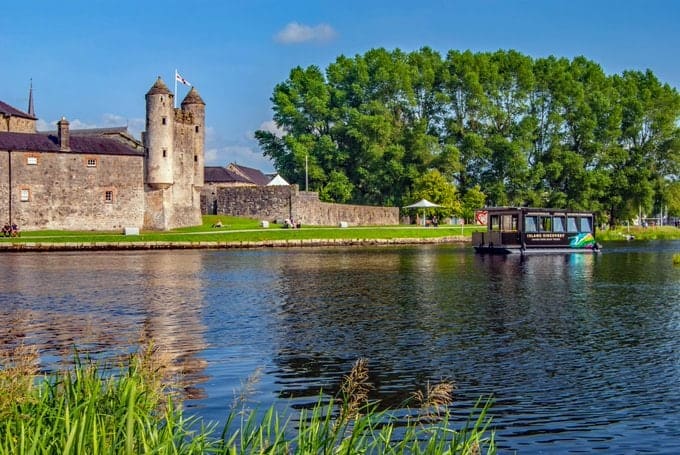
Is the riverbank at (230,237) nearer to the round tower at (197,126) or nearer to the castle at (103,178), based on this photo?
the castle at (103,178)

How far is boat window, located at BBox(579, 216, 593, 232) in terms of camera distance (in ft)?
187

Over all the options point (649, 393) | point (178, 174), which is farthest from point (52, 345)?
point (178, 174)

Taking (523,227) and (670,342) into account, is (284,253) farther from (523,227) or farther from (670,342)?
(670,342)

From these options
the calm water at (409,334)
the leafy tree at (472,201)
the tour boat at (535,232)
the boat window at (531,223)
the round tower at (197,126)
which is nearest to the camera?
the calm water at (409,334)

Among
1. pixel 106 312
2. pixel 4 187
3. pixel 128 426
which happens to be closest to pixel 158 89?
pixel 4 187

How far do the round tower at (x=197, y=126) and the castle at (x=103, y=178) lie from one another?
1.15 m

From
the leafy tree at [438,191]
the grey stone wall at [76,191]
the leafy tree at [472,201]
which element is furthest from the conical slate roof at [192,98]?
the leafy tree at [472,201]

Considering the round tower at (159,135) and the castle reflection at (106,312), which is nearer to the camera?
the castle reflection at (106,312)

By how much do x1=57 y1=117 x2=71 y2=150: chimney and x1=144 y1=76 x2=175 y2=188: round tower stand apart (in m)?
5.94

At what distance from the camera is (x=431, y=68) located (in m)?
84.9

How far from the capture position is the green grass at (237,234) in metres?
57.5

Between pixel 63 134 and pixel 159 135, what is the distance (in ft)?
22.9

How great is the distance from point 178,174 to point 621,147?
42.7m

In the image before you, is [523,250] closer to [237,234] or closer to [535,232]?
[535,232]
